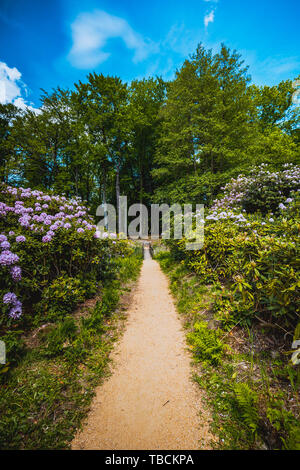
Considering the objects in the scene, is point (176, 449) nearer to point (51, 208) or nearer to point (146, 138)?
point (51, 208)

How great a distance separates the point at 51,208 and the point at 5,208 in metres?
0.84

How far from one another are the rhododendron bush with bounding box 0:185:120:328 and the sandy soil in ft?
4.33

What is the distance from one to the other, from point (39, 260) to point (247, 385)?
3.27 meters

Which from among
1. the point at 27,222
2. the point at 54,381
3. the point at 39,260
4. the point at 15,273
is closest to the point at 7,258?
the point at 15,273

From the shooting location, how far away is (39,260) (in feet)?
9.16

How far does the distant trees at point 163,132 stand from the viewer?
10055mm

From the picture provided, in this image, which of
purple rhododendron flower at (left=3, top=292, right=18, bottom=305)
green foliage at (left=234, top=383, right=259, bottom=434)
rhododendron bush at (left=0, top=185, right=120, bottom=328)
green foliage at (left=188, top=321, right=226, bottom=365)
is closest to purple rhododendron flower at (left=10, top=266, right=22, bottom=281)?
rhododendron bush at (left=0, top=185, right=120, bottom=328)

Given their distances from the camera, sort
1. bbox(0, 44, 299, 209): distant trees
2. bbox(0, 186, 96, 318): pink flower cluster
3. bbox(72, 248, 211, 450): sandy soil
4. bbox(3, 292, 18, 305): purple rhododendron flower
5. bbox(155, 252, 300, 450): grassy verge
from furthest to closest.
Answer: bbox(0, 44, 299, 209): distant trees
bbox(0, 186, 96, 318): pink flower cluster
bbox(3, 292, 18, 305): purple rhododendron flower
bbox(72, 248, 211, 450): sandy soil
bbox(155, 252, 300, 450): grassy verge

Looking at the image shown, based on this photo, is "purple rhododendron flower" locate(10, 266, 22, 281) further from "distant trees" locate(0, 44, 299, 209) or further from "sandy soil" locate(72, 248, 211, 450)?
"distant trees" locate(0, 44, 299, 209)

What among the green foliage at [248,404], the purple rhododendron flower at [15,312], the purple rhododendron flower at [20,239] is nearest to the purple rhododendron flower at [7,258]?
the purple rhododendron flower at [20,239]

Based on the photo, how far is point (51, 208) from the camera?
3.71 m

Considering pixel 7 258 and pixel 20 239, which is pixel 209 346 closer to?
pixel 7 258

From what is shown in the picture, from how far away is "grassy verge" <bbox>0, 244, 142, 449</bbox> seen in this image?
4.57 ft
